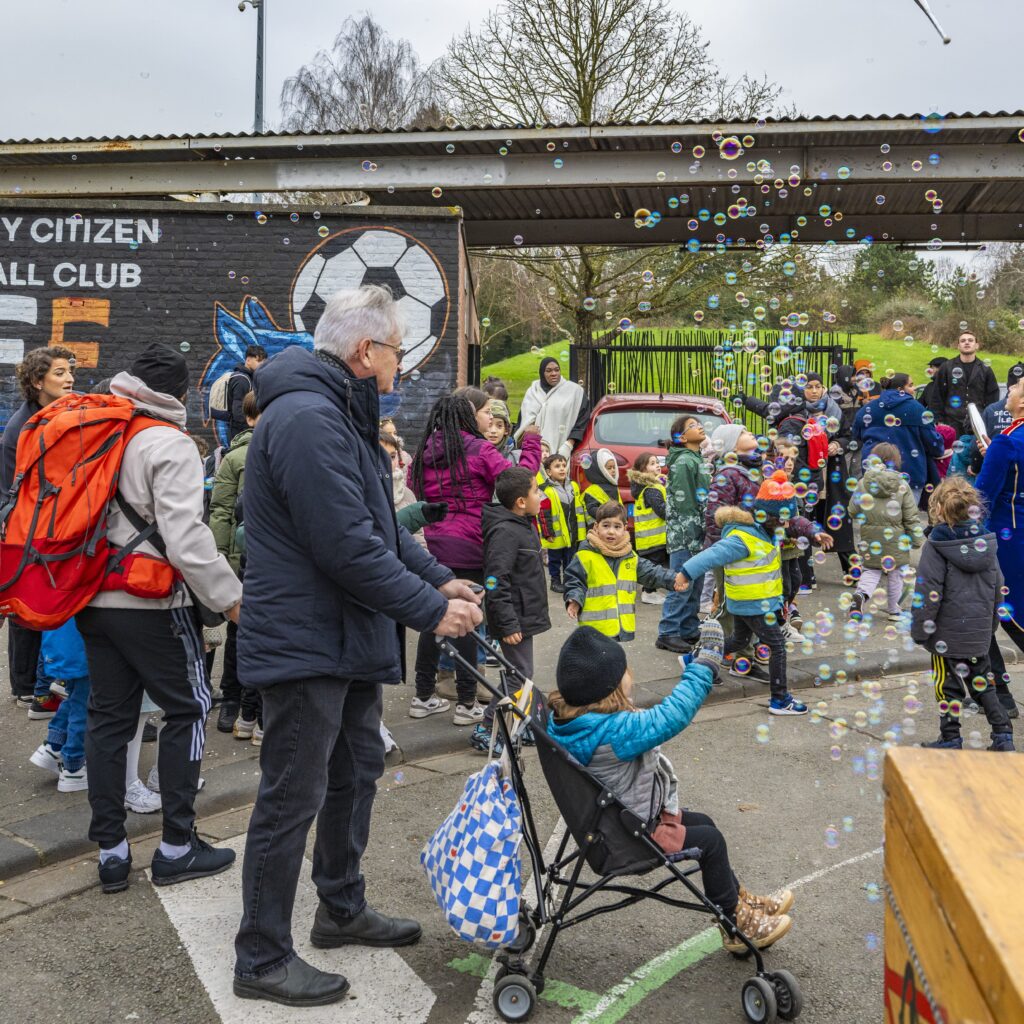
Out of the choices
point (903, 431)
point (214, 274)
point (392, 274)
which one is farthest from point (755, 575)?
point (214, 274)

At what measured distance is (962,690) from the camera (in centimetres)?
569

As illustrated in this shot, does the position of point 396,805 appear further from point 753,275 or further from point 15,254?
point 753,275

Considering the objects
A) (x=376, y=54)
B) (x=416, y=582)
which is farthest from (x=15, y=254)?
(x=376, y=54)

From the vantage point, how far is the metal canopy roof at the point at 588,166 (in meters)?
11.9

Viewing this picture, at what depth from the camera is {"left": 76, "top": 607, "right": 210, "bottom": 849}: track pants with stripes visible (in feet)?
13.0

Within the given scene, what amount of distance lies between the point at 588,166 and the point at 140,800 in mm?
10102

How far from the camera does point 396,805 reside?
16.4ft

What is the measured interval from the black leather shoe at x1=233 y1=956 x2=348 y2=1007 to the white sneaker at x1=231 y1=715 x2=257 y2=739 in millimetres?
2426

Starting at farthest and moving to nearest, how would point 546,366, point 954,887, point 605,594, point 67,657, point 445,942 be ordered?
1. point 546,366
2. point 605,594
3. point 67,657
4. point 445,942
5. point 954,887

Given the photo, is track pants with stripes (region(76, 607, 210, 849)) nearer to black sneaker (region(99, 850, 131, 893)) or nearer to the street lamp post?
black sneaker (region(99, 850, 131, 893))

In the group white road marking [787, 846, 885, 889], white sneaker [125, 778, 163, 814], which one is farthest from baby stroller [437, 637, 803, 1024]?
white sneaker [125, 778, 163, 814]

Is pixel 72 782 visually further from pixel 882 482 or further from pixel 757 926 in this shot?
pixel 882 482

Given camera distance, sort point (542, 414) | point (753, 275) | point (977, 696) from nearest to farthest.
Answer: point (977, 696), point (542, 414), point (753, 275)

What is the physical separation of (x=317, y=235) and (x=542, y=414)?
12.9 ft
